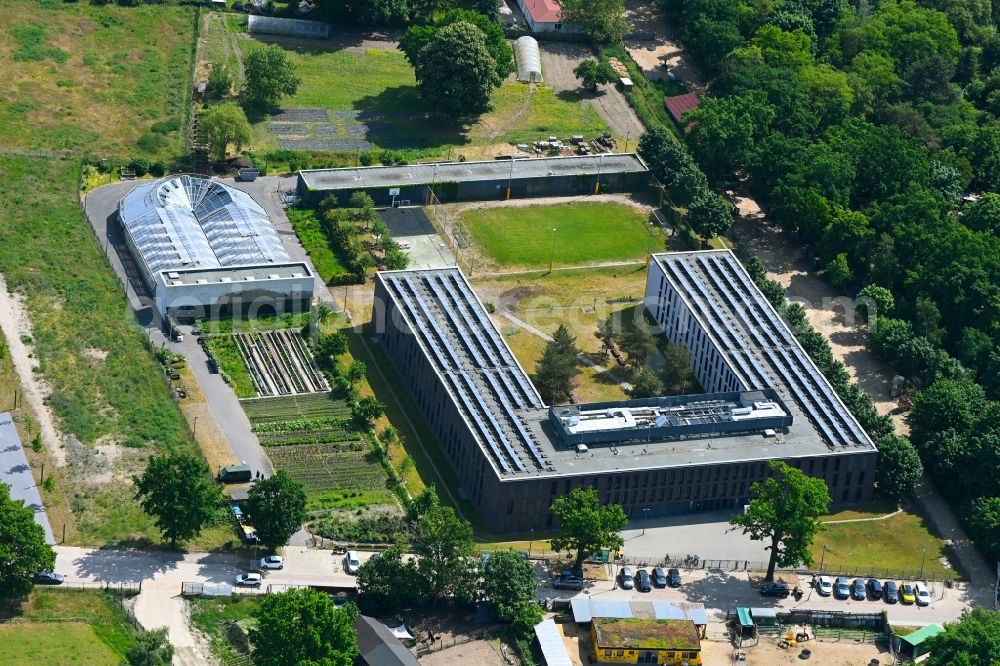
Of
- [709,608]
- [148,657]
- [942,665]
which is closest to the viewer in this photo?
[148,657]

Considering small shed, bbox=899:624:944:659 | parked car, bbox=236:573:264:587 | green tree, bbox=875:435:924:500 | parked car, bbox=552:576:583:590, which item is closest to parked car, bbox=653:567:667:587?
parked car, bbox=552:576:583:590

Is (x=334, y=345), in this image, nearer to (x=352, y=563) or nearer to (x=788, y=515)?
(x=352, y=563)

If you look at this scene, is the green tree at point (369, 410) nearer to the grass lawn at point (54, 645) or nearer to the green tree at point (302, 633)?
the green tree at point (302, 633)

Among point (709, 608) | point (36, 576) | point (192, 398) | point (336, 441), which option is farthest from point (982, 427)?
point (36, 576)

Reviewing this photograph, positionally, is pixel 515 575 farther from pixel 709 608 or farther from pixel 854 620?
pixel 854 620

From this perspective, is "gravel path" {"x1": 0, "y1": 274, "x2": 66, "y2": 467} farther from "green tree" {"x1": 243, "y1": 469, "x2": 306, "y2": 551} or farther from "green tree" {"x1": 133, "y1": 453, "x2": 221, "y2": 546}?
"green tree" {"x1": 243, "y1": 469, "x2": 306, "y2": 551}

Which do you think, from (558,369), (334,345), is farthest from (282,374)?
(558,369)
